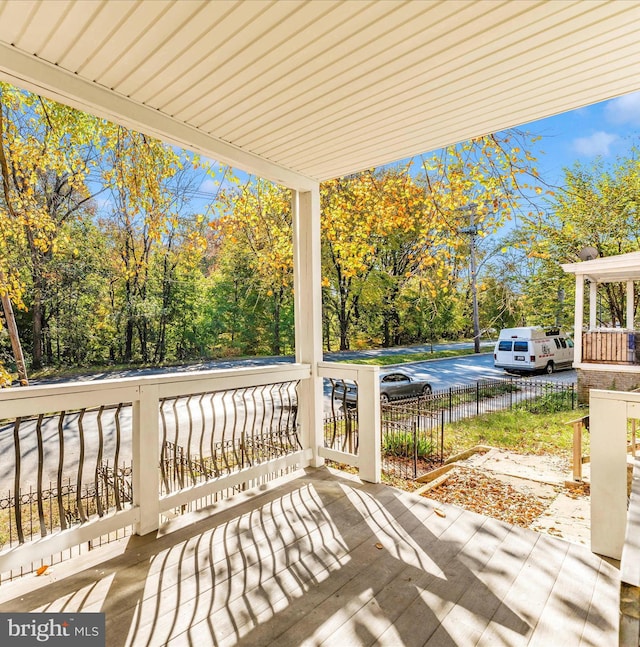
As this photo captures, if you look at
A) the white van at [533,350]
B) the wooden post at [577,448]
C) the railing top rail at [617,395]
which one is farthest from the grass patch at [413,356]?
the railing top rail at [617,395]

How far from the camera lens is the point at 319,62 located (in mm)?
1957

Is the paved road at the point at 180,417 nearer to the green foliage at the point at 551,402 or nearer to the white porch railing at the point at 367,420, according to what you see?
the green foliage at the point at 551,402

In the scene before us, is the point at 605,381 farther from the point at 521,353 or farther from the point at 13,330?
the point at 13,330

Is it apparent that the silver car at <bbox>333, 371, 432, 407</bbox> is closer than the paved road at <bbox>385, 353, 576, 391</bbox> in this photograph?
Yes

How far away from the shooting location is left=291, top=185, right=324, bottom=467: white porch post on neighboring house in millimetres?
3557

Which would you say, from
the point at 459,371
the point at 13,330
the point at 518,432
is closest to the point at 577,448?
the point at 518,432

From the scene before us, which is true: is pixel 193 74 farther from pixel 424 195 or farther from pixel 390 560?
pixel 424 195

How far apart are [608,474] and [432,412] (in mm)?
3708

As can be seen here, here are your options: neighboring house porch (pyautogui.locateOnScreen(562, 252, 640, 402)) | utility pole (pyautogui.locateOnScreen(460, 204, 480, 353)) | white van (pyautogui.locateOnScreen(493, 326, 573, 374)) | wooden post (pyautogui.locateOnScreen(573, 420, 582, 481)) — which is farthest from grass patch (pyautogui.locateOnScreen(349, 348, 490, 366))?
wooden post (pyautogui.locateOnScreen(573, 420, 582, 481))

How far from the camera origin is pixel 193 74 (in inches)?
80.6

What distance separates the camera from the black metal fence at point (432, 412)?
4.72m

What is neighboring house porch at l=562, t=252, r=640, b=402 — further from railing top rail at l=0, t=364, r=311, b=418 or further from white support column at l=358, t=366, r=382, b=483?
railing top rail at l=0, t=364, r=311, b=418

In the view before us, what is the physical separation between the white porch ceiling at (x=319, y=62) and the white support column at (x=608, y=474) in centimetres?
181

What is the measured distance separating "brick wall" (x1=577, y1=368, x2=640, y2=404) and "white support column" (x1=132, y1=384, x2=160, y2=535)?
25.8 feet
